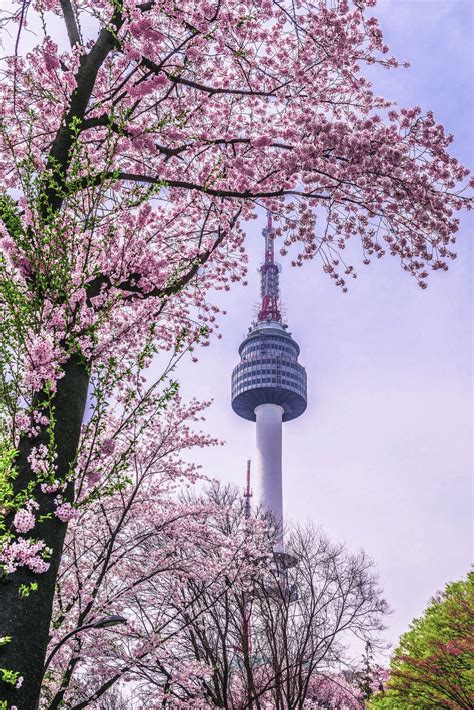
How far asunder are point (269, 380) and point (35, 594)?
81.3 metres

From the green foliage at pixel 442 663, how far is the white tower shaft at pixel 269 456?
6831 centimetres

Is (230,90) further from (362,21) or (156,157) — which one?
(362,21)

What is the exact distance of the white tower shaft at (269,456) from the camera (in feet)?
270

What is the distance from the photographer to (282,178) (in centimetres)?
786

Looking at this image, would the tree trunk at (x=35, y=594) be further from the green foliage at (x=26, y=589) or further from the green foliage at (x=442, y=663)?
the green foliage at (x=442, y=663)

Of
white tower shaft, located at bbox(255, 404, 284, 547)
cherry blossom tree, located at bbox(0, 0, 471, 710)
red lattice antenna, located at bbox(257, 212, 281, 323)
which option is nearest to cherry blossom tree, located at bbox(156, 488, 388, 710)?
cherry blossom tree, located at bbox(0, 0, 471, 710)

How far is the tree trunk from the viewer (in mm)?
4082

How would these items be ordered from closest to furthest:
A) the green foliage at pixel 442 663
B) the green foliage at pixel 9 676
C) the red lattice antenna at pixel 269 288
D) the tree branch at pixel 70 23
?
the green foliage at pixel 9 676 → the tree branch at pixel 70 23 → the green foliage at pixel 442 663 → the red lattice antenna at pixel 269 288

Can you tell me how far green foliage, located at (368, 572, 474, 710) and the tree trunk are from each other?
6760mm

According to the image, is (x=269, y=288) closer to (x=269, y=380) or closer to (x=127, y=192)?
(x=269, y=380)

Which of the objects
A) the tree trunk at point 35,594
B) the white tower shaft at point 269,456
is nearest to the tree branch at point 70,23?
the tree trunk at point 35,594

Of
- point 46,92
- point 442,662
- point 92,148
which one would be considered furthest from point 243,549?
point 46,92

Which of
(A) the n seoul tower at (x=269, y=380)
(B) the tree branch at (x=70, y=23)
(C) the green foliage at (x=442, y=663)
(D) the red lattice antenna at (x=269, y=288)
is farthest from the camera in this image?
(D) the red lattice antenna at (x=269, y=288)

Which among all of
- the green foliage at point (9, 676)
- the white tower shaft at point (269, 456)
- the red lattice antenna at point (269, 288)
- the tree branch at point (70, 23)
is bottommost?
the green foliage at point (9, 676)
